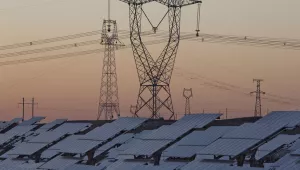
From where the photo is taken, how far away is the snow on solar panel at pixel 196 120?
135 feet

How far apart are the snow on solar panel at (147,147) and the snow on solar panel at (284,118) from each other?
6.35 m

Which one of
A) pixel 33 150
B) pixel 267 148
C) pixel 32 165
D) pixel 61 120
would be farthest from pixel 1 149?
pixel 267 148

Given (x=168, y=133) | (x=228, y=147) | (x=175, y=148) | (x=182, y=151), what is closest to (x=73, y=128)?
(x=168, y=133)

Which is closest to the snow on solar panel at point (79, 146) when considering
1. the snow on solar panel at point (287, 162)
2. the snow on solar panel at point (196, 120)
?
the snow on solar panel at point (196, 120)

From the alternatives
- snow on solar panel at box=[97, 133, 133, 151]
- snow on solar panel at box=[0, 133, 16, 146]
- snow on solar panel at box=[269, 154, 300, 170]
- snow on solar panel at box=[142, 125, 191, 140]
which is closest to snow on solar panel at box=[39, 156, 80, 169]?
snow on solar panel at box=[97, 133, 133, 151]

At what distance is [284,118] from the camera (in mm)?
34656

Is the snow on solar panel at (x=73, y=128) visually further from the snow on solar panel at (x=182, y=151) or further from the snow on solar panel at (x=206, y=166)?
the snow on solar panel at (x=206, y=166)

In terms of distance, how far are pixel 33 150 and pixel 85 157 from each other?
20.7ft

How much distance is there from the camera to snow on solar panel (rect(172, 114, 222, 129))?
135 ft

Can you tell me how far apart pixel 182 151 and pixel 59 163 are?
997cm

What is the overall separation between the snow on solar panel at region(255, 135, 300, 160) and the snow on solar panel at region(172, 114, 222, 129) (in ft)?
17.5

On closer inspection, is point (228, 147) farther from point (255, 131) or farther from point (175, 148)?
point (175, 148)

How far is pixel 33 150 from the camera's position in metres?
51.1

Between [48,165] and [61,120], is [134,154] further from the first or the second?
[61,120]
